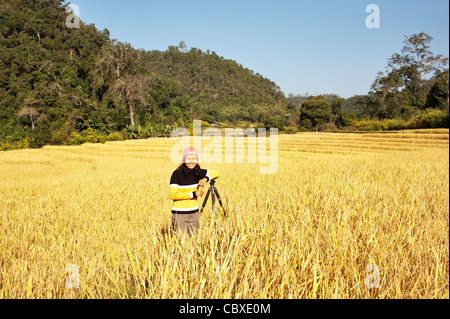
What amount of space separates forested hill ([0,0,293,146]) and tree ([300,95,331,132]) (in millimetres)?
23378

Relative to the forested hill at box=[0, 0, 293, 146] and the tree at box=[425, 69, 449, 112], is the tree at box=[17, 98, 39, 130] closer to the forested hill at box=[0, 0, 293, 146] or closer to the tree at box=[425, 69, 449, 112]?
the forested hill at box=[0, 0, 293, 146]

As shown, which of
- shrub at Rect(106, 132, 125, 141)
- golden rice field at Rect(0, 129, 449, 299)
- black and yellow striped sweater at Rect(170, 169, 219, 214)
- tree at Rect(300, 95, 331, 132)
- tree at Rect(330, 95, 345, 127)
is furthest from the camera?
tree at Rect(300, 95, 331, 132)

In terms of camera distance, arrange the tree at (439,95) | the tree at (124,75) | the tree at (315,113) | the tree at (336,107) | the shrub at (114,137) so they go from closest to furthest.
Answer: the tree at (439,95), the shrub at (114,137), the tree at (124,75), the tree at (336,107), the tree at (315,113)

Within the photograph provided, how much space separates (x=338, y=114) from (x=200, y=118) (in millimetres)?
29326

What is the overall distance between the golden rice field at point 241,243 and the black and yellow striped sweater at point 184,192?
0.29m

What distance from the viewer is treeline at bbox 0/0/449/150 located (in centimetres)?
3167

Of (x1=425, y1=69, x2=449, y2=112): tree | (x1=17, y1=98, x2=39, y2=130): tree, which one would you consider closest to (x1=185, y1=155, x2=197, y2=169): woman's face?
(x1=425, y1=69, x2=449, y2=112): tree

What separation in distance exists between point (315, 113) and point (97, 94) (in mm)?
37127

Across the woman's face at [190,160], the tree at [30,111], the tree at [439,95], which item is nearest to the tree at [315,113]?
the tree at [439,95]

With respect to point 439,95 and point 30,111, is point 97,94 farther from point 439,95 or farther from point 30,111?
point 439,95

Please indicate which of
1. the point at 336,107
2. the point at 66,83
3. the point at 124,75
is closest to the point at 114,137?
the point at 124,75

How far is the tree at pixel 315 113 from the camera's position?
42.6m

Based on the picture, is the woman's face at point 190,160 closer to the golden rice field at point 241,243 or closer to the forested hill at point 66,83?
the golden rice field at point 241,243
